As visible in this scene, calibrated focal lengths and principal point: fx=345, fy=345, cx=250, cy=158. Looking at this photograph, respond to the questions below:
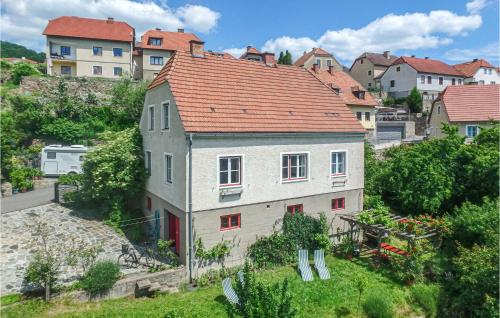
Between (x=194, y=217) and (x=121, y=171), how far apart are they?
23.8 feet

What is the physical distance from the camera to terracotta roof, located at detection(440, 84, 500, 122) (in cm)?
3516

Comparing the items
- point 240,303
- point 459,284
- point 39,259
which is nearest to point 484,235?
point 459,284

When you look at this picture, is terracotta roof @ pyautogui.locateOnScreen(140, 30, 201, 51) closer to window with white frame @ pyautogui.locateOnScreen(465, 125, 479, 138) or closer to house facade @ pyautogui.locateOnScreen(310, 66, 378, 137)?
house facade @ pyautogui.locateOnScreen(310, 66, 378, 137)

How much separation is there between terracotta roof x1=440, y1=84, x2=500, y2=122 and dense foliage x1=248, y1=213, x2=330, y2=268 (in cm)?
2587

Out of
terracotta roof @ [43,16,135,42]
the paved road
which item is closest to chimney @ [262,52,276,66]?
the paved road

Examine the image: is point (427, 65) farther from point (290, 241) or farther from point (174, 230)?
point (174, 230)

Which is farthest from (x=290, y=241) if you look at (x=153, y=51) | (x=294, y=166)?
(x=153, y=51)

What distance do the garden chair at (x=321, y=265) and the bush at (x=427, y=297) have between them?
365 cm

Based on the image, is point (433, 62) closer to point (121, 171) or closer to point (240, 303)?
point (121, 171)

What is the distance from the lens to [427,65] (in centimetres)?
6059

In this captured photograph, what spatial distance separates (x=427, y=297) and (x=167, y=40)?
1773 inches

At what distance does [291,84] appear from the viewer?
20.7 m

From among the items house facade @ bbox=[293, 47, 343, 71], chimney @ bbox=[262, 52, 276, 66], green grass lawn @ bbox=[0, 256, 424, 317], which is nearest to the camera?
green grass lawn @ bbox=[0, 256, 424, 317]

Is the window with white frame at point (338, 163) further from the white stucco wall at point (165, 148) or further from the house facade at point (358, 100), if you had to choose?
the house facade at point (358, 100)
